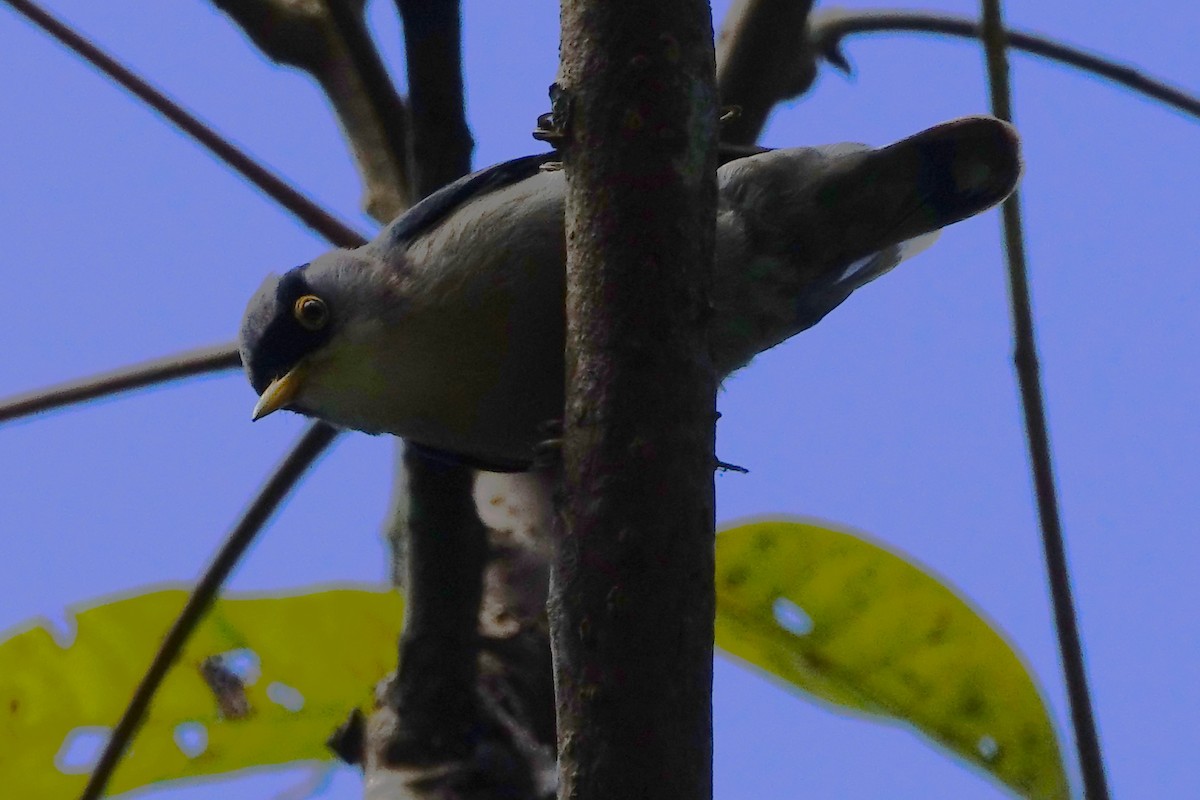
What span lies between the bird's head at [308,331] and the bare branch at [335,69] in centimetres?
23

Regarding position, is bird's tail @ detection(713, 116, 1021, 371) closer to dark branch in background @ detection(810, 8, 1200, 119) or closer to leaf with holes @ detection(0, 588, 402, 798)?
dark branch in background @ detection(810, 8, 1200, 119)

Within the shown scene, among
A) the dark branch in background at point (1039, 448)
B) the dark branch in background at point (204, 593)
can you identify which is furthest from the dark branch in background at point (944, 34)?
the dark branch in background at point (204, 593)

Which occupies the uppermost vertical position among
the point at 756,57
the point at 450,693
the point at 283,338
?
the point at 756,57

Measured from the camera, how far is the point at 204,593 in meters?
2.62

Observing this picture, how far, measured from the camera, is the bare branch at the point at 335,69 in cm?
324

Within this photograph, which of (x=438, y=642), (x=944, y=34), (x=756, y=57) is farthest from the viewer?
(x=944, y=34)

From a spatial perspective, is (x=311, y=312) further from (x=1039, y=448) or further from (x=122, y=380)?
(x=1039, y=448)

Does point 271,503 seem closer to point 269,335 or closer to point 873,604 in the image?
point 269,335

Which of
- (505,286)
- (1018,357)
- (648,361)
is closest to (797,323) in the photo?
(505,286)

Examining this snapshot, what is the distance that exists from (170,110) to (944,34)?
6.55 ft

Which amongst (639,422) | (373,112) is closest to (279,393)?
(373,112)

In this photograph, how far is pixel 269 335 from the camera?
9.84 feet

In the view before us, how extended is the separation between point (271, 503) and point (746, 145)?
153cm

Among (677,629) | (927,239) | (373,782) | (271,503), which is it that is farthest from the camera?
(927,239)
